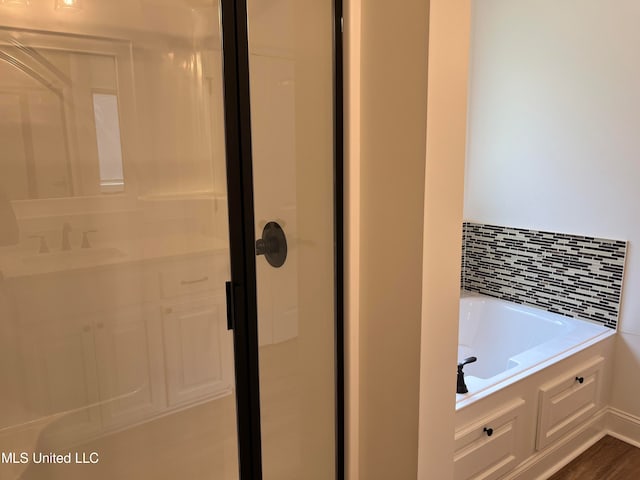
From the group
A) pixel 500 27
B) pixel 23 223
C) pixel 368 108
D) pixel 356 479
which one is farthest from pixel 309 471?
pixel 500 27

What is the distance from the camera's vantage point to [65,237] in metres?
1.91

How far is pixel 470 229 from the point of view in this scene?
10.3 ft

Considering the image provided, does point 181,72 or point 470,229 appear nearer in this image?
point 181,72

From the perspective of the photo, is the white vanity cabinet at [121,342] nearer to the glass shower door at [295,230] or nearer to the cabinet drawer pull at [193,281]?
the cabinet drawer pull at [193,281]

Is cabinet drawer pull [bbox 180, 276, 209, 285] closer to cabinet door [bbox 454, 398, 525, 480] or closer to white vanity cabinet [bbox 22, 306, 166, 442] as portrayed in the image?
white vanity cabinet [bbox 22, 306, 166, 442]

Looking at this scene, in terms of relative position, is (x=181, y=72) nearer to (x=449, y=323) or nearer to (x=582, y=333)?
(x=449, y=323)

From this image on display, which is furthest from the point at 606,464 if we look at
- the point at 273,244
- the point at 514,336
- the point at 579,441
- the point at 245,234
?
the point at 245,234

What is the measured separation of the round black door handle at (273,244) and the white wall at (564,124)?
1.96m

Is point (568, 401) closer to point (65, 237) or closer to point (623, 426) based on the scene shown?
point (623, 426)

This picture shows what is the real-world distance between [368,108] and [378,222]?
27 cm

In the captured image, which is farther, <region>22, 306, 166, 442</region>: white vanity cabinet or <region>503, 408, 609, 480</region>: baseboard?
<region>503, 408, 609, 480</region>: baseboard

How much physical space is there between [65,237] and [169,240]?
0.42m

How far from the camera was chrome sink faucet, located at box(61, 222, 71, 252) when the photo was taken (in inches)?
75.0

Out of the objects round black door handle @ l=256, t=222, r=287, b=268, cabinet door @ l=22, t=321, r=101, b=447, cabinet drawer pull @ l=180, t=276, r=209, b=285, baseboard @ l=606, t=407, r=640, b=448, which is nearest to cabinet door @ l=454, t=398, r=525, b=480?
baseboard @ l=606, t=407, r=640, b=448
